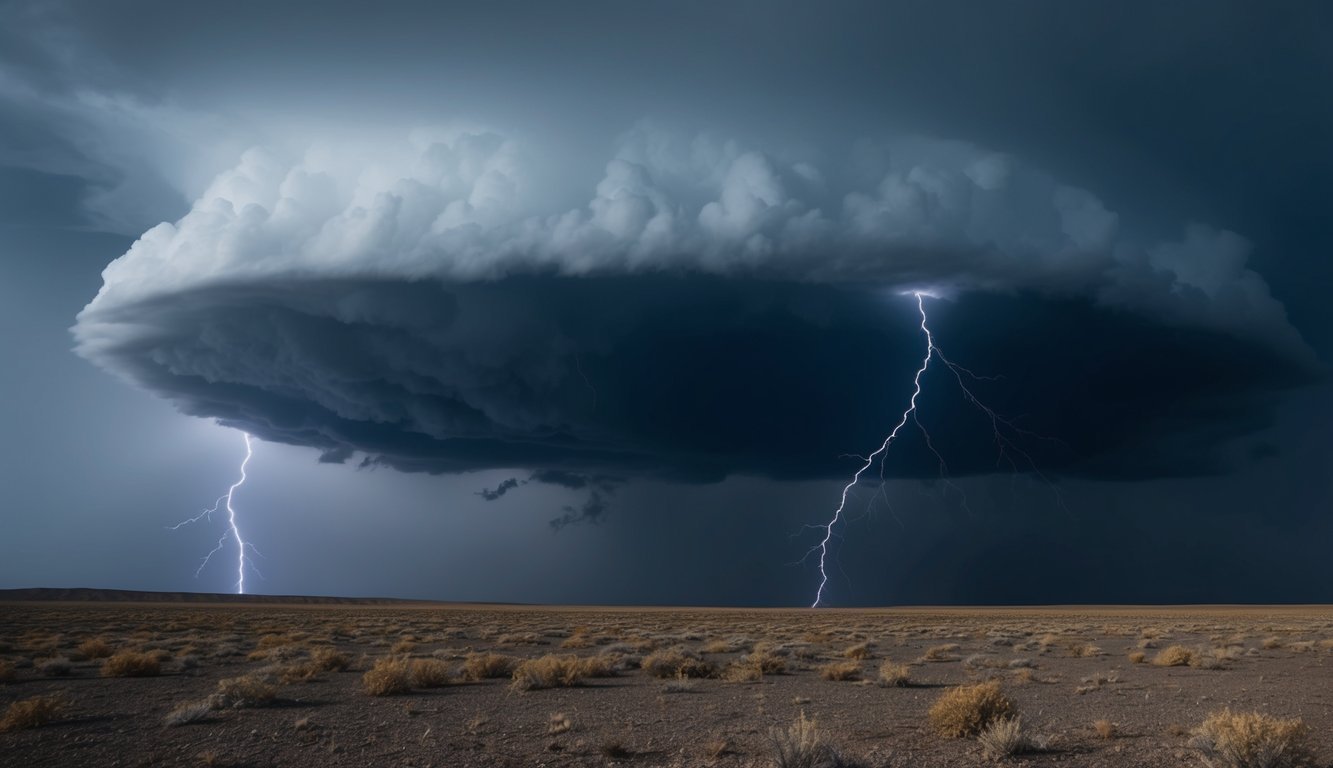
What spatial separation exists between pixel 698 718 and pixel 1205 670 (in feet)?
54.1

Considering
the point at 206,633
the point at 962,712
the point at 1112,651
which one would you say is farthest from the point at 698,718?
the point at 206,633

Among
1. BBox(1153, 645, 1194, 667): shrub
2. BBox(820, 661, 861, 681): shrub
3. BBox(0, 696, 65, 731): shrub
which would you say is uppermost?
BBox(0, 696, 65, 731): shrub

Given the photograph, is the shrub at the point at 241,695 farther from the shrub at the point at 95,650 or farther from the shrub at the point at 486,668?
the shrub at the point at 95,650

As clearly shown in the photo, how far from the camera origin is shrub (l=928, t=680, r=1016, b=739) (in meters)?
12.4

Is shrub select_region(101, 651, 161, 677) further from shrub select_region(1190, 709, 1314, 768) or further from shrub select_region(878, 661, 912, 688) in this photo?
shrub select_region(1190, 709, 1314, 768)

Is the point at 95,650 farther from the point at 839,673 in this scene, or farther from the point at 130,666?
the point at 839,673

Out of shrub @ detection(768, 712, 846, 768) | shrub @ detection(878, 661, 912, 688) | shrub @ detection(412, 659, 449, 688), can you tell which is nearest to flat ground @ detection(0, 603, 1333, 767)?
shrub @ detection(412, 659, 449, 688)

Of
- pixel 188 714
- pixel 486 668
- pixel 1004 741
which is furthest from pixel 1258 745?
pixel 486 668

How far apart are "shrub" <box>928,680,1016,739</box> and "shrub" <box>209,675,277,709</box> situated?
11940 millimetres

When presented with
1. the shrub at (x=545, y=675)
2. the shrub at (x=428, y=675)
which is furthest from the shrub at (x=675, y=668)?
the shrub at (x=428, y=675)

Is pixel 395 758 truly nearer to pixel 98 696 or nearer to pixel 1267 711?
pixel 98 696

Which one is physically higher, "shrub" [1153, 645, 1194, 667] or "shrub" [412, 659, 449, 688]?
"shrub" [412, 659, 449, 688]

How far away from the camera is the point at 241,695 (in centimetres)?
1534

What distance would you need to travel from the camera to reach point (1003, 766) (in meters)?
10.6
